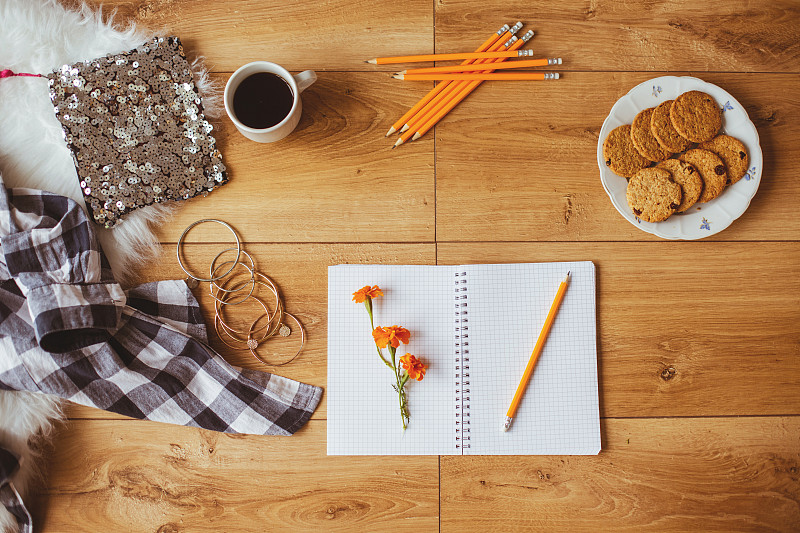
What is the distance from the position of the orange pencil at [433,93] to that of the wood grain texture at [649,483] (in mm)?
492

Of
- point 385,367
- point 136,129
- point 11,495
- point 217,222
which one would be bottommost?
point 11,495

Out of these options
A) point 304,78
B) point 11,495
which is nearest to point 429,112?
point 304,78

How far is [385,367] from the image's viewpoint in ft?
2.39

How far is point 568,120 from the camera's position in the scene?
756mm

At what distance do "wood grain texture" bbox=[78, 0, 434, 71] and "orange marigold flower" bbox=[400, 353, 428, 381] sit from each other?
1.42 feet

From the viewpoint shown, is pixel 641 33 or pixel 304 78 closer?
pixel 304 78

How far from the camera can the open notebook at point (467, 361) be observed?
28.5 inches

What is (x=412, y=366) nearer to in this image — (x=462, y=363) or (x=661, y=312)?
(x=462, y=363)

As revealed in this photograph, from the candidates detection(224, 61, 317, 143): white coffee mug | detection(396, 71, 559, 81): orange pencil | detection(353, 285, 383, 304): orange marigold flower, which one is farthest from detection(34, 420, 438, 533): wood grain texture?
detection(396, 71, 559, 81): orange pencil

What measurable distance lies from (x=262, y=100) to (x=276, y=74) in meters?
0.04

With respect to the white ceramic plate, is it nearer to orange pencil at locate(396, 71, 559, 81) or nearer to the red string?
orange pencil at locate(396, 71, 559, 81)

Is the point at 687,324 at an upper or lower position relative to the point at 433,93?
lower

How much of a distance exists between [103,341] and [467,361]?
50cm

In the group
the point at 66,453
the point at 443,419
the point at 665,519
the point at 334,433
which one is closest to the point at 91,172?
the point at 66,453
